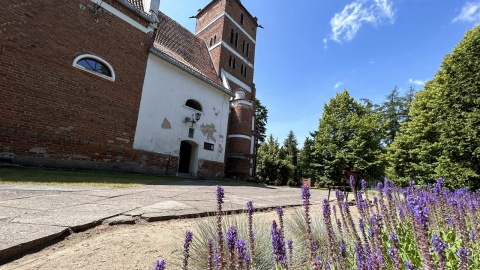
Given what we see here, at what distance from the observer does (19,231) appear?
2547 millimetres

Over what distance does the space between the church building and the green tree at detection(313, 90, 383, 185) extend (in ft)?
40.2

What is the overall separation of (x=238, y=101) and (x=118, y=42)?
33.5 ft

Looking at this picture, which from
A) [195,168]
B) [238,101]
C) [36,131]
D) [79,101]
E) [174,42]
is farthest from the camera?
[238,101]

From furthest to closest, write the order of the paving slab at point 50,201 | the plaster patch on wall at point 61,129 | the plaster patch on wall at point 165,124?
the plaster patch on wall at point 165,124 < the plaster patch on wall at point 61,129 < the paving slab at point 50,201

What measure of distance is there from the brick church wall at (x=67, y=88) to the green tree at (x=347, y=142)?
17768 mm

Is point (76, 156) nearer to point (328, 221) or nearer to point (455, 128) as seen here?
point (328, 221)

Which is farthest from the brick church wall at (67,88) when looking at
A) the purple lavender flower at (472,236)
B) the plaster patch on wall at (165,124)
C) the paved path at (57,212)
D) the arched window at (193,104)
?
the purple lavender flower at (472,236)

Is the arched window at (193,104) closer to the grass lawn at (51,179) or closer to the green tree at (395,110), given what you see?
the grass lawn at (51,179)

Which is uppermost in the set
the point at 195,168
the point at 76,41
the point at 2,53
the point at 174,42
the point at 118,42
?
the point at 174,42

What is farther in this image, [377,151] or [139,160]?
[377,151]

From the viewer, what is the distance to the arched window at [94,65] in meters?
10.1

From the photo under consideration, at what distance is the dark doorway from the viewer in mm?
15633

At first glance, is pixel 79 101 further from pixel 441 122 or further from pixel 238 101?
pixel 441 122

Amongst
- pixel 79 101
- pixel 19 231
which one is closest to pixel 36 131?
pixel 79 101
